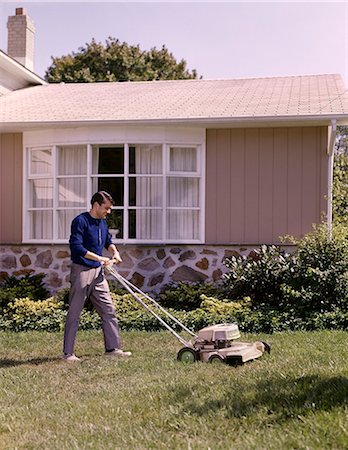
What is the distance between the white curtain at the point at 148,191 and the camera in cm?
1252

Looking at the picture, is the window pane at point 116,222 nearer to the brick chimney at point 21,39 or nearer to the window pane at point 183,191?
the window pane at point 183,191

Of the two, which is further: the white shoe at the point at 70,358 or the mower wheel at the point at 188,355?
the white shoe at the point at 70,358

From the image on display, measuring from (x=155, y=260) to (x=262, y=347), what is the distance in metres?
4.99

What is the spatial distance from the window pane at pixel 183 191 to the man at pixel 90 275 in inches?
177

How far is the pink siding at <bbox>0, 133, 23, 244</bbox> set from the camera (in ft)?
42.7

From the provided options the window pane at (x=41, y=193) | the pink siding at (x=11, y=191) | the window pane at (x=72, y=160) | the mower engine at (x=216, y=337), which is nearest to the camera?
the mower engine at (x=216, y=337)

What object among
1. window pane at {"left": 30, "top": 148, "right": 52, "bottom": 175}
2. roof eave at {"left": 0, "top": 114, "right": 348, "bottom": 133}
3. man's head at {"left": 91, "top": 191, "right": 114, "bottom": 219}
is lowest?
man's head at {"left": 91, "top": 191, "right": 114, "bottom": 219}

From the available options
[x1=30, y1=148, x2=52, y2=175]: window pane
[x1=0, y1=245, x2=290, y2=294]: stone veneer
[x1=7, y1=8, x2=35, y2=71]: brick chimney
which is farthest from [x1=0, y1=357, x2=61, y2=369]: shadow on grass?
[x1=7, y1=8, x2=35, y2=71]: brick chimney

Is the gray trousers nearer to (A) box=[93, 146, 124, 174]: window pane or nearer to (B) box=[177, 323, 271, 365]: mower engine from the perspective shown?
(B) box=[177, 323, 271, 365]: mower engine

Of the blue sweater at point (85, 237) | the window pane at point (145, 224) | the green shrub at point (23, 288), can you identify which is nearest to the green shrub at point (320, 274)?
the window pane at point (145, 224)

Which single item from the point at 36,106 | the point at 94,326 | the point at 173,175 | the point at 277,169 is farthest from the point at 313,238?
the point at 36,106

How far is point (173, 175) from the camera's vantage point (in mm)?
12445

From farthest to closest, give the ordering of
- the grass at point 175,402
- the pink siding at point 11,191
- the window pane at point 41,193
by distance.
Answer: the pink siding at point 11,191, the window pane at point 41,193, the grass at point 175,402

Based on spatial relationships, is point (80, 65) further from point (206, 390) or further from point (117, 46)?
point (206, 390)
